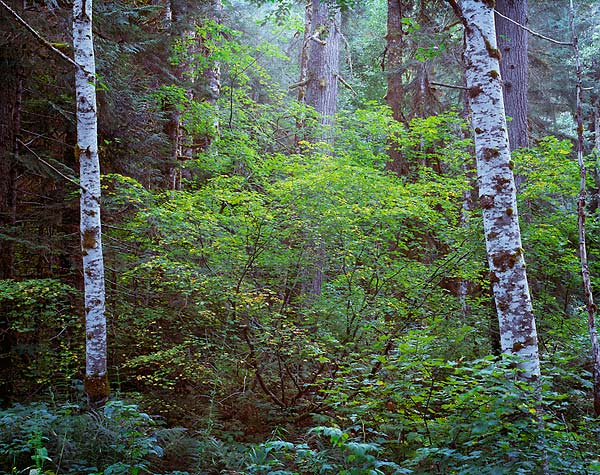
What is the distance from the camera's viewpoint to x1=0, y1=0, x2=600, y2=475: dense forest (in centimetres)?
430

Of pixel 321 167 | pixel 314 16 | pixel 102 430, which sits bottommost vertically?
pixel 102 430

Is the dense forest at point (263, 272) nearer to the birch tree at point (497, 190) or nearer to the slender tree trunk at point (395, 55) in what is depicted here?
the birch tree at point (497, 190)

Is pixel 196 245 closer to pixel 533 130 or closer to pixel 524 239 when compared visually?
pixel 524 239

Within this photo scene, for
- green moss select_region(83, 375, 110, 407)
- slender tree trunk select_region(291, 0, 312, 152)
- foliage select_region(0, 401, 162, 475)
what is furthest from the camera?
slender tree trunk select_region(291, 0, 312, 152)

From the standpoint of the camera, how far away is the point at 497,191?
173 inches

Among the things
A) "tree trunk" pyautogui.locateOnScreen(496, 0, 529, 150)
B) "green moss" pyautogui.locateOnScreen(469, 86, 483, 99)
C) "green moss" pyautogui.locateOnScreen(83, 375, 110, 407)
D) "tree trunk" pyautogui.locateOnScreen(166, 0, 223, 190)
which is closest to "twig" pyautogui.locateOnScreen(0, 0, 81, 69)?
"tree trunk" pyautogui.locateOnScreen(166, 0, 223, 190)

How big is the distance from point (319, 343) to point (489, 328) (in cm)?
254

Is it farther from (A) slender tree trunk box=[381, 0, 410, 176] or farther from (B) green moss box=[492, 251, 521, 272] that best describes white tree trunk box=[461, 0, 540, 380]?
(A) slender tree trunk box=[381, 0, 410, 176]

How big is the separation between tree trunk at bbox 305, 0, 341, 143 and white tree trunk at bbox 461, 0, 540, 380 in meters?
7.19

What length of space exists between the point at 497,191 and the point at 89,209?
194 inches

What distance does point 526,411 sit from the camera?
11.3ft

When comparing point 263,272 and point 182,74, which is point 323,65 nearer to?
point 182,74

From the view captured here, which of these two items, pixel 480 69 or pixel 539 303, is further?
pixel 539 303

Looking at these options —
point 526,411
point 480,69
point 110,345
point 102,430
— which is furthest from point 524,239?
point 110,345
